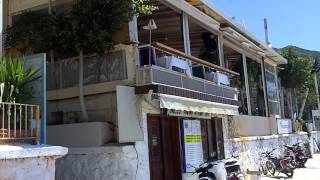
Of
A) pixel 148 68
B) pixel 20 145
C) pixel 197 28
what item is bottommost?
pixel 20 145

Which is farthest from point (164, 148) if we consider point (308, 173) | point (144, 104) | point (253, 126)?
point (308, 173)

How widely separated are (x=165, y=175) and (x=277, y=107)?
13.1 metres

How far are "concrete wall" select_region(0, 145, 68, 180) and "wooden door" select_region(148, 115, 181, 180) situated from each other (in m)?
4.38

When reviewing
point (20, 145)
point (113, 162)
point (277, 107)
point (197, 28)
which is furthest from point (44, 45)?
point (277, 107)

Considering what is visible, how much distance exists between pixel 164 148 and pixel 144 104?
1.77m

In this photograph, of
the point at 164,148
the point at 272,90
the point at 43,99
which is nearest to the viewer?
the point at 43,99

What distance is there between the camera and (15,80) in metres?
8.51

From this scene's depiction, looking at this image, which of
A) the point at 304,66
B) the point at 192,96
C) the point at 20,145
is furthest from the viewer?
the point at 304,66

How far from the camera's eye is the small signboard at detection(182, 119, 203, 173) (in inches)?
527

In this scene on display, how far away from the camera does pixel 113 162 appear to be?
10.6 meters

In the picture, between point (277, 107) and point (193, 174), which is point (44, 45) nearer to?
point (193, 174)

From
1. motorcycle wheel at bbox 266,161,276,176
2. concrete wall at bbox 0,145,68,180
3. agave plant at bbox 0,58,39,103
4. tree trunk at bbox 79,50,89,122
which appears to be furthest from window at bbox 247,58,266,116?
concrete wall at bbox 0,145,68,180

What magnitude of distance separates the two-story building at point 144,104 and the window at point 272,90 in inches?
263

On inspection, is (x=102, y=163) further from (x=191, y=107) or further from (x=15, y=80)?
(x=15, y=80)
